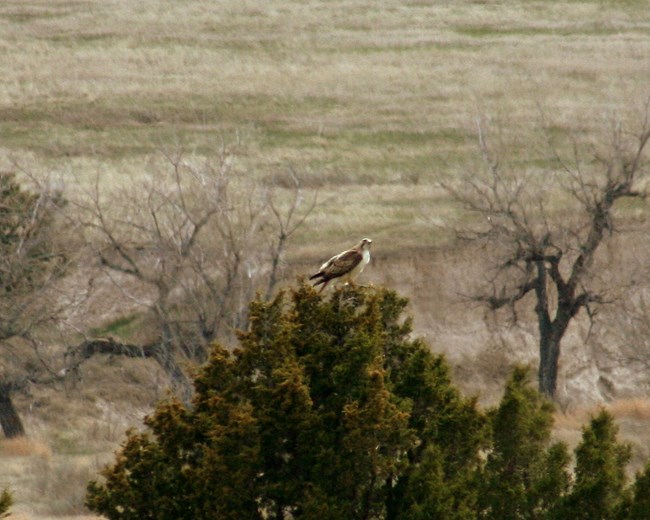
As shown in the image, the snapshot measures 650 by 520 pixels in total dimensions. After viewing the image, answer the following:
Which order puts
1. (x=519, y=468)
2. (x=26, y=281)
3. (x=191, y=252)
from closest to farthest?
1. (x=519, y=468)
2. (x=191, y=252)
3. (x=26, y=281)

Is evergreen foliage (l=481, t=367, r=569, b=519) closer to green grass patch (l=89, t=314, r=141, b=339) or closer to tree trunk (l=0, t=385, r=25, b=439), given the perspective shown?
tree trunk (l=0, t=385, r=25, b=439)

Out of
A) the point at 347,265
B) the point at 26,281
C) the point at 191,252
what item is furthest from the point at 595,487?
the point at 26,281

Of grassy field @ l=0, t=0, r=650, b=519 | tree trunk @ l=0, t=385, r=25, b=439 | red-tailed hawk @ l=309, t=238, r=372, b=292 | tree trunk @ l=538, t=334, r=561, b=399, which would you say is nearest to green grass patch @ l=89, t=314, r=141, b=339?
grassy field @ l=0, t=0, r=650, b=519

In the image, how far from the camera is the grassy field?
43.6 metres

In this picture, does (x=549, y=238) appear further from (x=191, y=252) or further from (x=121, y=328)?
(x=121, y=328)

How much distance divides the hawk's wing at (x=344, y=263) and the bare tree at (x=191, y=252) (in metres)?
10.3

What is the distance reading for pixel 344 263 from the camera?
1719 cm

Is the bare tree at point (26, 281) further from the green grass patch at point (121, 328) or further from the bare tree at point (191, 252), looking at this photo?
the green grass patch at point (121, 328)

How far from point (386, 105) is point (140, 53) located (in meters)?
10.9

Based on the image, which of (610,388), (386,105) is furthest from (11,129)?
(610,388)

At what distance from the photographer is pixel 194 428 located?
1747cm

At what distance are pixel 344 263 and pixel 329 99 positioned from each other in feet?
135

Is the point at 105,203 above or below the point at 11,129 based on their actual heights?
below

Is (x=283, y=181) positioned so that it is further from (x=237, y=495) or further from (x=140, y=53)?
(x=237, y=495)
